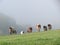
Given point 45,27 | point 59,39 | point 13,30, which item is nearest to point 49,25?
point 45,27

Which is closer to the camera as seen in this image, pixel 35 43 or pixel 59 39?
pixel 35 43

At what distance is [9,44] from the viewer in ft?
74.5

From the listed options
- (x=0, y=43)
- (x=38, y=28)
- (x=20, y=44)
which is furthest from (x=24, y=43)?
(x=38, y=28)

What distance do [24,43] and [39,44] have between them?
141cm

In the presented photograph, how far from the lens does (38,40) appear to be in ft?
77.9

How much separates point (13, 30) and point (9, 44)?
2106cm

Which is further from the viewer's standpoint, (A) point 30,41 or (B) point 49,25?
(B) point 49,25

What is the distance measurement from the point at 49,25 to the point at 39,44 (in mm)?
21172

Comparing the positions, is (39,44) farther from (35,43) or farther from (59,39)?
(59,39)

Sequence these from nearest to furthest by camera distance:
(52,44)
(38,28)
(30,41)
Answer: (52,44), (30,41), (38,28)

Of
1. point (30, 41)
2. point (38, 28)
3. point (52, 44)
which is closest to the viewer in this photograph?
point (52, 44)

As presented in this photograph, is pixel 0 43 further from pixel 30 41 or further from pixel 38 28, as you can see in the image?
pixel 38 28

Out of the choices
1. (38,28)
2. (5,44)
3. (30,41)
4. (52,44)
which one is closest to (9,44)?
(5,44)

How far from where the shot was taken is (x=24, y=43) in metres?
22.6
